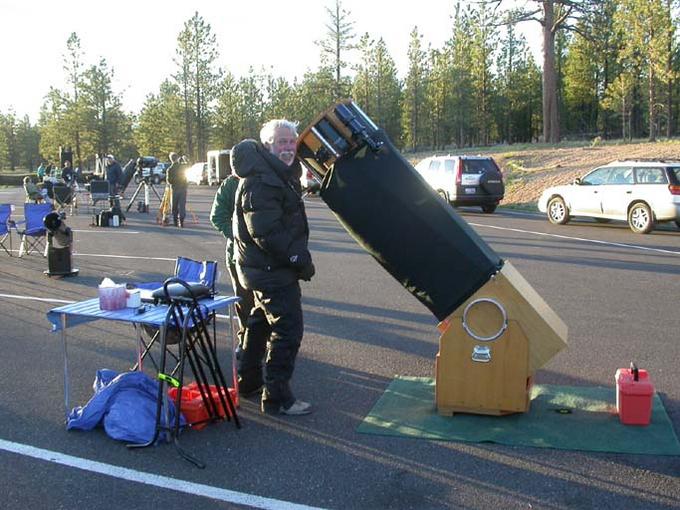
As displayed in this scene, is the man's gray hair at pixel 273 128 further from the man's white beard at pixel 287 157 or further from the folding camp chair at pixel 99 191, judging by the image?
the folding camp chair at pixel 99 191

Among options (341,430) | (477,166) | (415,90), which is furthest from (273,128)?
(415,90)

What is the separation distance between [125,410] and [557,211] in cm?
1592

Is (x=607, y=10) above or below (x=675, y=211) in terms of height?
above

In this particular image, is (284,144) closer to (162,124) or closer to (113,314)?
(113,314)

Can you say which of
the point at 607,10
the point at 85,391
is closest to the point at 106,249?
the point at 85,391

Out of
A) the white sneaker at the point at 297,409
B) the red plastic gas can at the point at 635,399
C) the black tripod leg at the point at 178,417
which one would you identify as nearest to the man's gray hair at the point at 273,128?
the black tripod leg at the point at 178,417

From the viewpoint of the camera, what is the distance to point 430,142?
73062mm

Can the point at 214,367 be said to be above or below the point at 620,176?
below

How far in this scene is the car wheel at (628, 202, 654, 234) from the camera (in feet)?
53.5

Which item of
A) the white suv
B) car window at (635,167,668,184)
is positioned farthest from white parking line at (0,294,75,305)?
the white suv

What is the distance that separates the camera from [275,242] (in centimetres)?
475

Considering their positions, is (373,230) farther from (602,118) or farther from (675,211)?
(602,118)

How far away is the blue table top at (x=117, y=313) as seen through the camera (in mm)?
4648

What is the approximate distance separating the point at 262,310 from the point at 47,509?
6.57 feet
